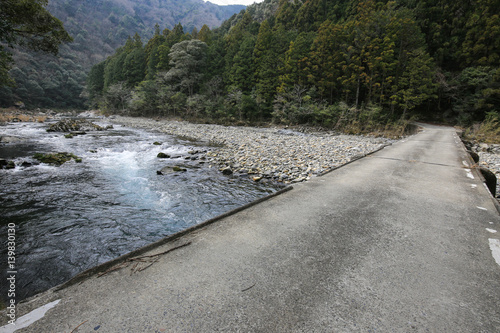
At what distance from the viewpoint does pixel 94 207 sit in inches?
175

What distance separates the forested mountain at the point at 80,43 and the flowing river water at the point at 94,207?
15.8 feet

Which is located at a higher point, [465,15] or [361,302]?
[465,15]

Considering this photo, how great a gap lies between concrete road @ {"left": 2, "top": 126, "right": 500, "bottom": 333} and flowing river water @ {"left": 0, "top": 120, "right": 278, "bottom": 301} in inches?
70.5

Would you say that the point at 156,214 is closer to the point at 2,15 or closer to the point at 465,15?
the point at 2,15

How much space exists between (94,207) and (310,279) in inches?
186

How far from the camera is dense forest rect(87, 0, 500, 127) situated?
19.0 meters

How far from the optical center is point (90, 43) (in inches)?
3386

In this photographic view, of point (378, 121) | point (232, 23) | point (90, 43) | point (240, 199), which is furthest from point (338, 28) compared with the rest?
point (90, 43)

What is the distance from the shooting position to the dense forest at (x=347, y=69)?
19031mm

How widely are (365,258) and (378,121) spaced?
19.9 meters

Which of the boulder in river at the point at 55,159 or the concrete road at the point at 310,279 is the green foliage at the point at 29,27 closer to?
the boulder in river at the point at 55,159

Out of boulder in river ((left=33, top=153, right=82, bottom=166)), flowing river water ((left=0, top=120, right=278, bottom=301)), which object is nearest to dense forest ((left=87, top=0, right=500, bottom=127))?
flowing river water ((left=0, top=120, right=278, bottom=301))

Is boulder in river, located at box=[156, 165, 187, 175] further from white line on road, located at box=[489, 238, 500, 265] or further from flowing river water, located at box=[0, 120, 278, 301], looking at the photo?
white line on road, located at box=[489, 238, 500, 265]

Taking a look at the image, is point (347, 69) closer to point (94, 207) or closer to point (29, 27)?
point (29, 27)
